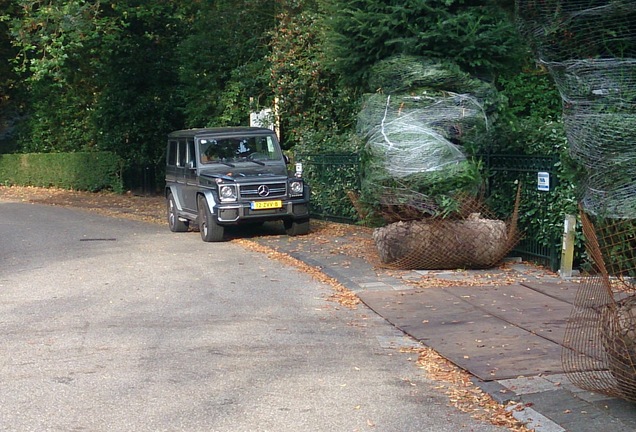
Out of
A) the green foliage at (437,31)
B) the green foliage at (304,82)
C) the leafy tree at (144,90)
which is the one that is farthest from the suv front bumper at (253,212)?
the leafy tree at (144,90)

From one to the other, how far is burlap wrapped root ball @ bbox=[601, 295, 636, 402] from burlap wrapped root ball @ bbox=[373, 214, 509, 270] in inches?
236

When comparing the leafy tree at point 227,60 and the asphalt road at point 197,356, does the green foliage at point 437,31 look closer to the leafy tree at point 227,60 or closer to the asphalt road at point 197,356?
the asphalt road at point 197,356

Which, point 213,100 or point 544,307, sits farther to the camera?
point 213,100

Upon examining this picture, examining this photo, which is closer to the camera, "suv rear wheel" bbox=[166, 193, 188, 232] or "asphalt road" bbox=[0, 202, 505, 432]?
"asphalt road" bbox=[0, 202, 505, 432]

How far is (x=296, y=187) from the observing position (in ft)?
52.7

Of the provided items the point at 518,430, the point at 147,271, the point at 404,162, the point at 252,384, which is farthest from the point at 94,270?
the point at 518,430

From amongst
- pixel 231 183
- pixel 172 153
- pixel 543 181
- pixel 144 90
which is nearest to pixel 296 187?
pixel 231 183

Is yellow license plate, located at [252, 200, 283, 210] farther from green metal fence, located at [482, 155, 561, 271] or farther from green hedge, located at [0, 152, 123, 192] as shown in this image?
green hedge, located at [0, 152, 123, 192]

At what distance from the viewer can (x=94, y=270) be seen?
12.8 m

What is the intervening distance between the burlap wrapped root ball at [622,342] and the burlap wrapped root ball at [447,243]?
19.7 feet

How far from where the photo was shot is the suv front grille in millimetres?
15570

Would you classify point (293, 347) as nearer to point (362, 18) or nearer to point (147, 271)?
point (147, 271)

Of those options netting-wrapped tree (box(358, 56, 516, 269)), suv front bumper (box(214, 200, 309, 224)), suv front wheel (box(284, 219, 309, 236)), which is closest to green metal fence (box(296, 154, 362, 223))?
suv front wheel (box(284, 219, 309, 236))

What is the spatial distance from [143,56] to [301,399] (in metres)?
24.2
